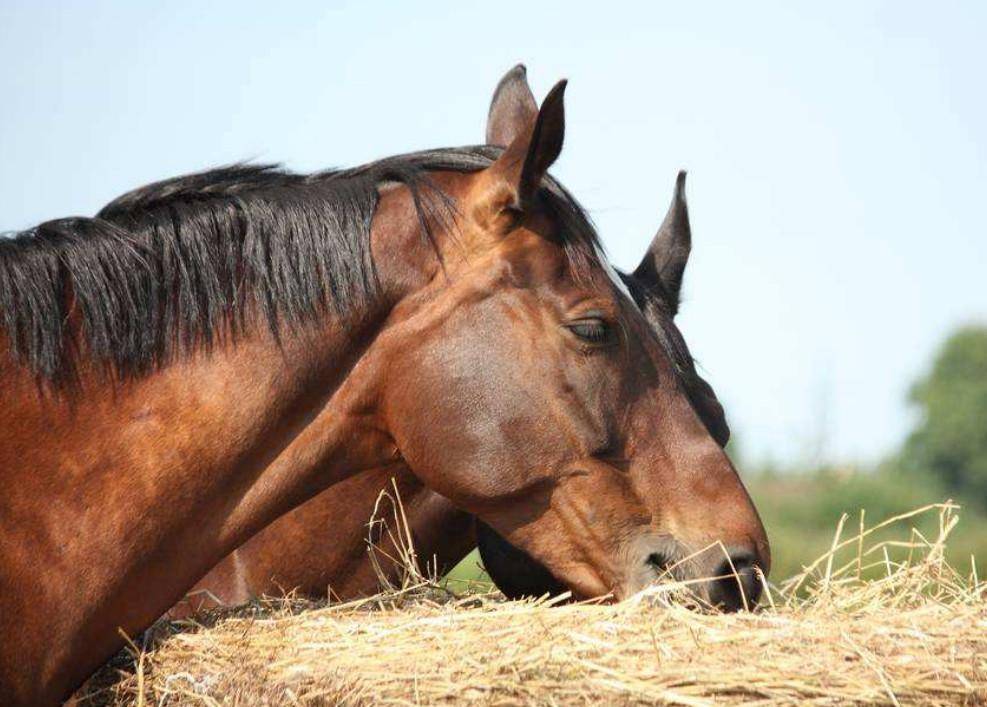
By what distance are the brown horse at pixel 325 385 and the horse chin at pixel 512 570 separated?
0.60m

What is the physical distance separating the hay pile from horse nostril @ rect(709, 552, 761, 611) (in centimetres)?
13

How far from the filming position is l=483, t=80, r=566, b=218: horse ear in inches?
137

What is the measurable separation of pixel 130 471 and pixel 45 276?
58cm

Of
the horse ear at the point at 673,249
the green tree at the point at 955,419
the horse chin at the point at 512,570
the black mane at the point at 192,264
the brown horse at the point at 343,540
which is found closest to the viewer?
the black mane at the point at 192,264

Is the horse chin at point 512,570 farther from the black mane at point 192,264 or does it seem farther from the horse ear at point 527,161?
the horse ear at point 527,161

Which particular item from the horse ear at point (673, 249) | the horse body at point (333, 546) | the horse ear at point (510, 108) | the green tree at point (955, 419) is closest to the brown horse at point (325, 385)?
the horse ear at point (510, 108)

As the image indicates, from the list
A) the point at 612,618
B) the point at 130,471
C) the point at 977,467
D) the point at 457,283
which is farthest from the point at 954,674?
the point at 977,467

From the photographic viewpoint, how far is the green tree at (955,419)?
161 feet

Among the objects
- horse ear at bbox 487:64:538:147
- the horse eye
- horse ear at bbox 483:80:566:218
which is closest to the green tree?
horse ear at bbox 487:64:538:147

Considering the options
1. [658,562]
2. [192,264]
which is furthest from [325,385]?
[658,562]

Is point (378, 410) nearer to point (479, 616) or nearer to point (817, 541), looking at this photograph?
point (479, 616)

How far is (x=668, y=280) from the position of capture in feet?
16.8

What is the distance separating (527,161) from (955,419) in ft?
169

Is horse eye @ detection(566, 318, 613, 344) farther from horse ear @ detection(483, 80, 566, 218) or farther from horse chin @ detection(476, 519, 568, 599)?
horse chin @ detection(476, 519, 568, 599)
